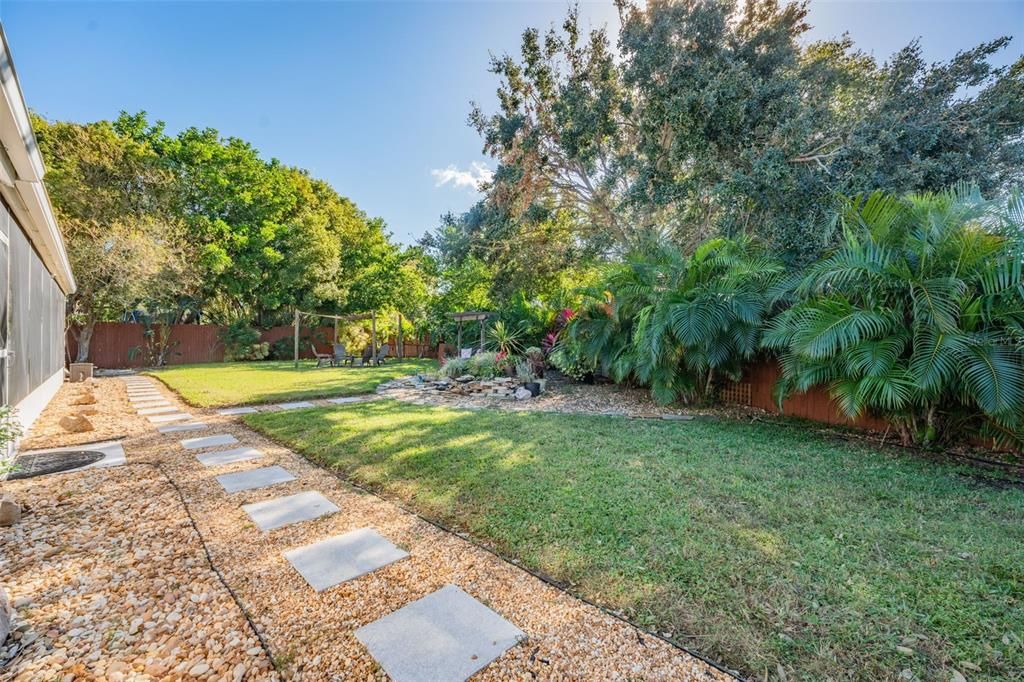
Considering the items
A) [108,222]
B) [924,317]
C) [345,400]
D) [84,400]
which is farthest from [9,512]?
[108,222]

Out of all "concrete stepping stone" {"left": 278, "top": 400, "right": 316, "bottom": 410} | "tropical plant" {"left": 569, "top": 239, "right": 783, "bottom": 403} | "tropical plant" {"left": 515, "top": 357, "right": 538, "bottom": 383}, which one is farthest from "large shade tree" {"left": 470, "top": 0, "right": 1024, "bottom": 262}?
"concrete stepping stone" {"left": 278, "top": 400, "right": 316, "bottom": 410}

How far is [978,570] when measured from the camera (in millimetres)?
2207

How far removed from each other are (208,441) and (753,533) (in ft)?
17.6

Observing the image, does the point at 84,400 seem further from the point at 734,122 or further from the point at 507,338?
the point at 734,122

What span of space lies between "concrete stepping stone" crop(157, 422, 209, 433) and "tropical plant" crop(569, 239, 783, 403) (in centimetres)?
608

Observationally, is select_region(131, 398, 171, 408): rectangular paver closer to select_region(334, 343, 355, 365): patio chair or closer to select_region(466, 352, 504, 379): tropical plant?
select_region(466, 352, 504, 379): tropical plant

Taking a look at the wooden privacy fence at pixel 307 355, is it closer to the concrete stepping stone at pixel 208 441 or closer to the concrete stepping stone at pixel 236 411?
the concrete stepping stone at pixel 208 441

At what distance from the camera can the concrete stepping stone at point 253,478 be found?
338cm

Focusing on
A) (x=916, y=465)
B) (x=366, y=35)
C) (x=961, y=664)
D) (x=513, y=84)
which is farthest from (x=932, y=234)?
(x=366, y=35)

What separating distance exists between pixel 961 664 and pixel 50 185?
19.5m

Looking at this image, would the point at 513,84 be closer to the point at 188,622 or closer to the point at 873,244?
the point at 873,244

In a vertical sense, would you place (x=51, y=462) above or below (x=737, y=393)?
below

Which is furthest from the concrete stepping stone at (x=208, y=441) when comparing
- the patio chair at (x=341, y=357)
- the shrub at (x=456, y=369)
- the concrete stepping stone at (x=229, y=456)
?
the patio chair at (x=341, y=357)

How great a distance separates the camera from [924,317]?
393cm
